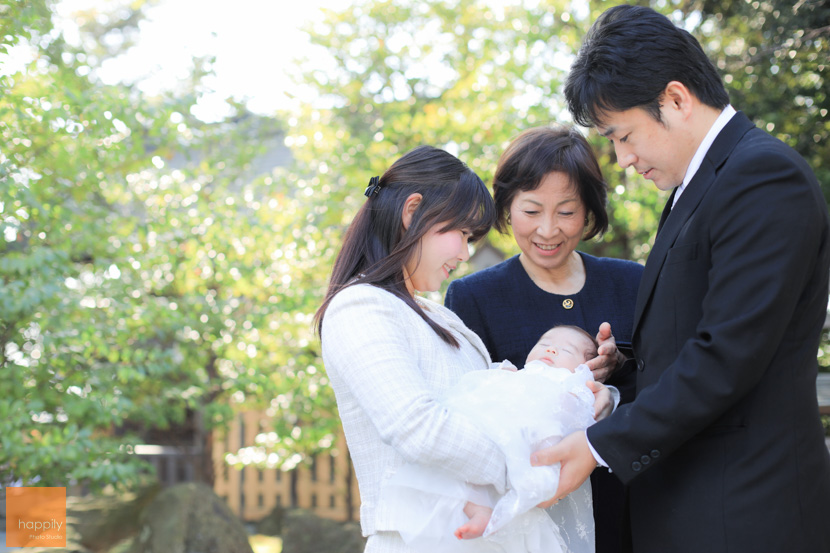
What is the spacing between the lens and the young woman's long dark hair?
175 cm

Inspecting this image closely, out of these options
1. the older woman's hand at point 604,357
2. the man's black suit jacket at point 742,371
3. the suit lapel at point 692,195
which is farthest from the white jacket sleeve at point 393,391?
the older woman's hand at point 604,357

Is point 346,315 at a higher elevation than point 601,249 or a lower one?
lower

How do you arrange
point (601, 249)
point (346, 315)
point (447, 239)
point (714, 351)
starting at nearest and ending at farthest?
point (714, 351) → point (346, 315) → point (447, 239) → point (601, 249)

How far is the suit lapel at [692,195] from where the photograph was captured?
5.15ft

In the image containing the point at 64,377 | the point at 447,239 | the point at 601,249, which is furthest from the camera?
the point at 601,249

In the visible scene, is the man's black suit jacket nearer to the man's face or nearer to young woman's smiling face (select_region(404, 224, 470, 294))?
the man's face

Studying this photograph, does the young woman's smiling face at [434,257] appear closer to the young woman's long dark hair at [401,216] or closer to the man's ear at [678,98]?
the young woman's long dark hair at [401,216]

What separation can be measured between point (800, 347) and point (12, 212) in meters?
2.93

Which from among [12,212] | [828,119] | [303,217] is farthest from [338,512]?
[828,119]

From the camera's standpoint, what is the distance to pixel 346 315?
1.56 meters

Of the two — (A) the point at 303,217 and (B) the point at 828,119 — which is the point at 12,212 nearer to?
(A) the point at 303,217

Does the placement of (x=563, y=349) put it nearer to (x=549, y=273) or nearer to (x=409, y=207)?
(x=549, y=273)

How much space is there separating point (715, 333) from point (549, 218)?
0.94 meters

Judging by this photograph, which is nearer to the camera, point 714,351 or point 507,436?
point 714,351
